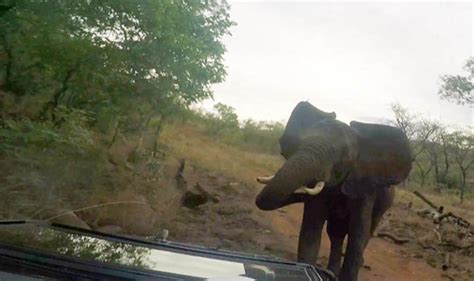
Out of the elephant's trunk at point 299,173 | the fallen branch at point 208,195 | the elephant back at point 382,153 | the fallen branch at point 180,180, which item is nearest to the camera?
the elephant's trunk at point 299,173

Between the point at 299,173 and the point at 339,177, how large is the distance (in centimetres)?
80

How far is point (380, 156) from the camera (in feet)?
23.6

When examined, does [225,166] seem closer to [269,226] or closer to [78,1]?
[269,226]

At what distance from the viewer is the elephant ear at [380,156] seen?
696cm

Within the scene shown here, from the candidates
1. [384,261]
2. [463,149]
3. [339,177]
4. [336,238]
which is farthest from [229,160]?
[339,177]

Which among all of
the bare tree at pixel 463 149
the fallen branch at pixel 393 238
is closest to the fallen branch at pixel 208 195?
the fallen branch at pixel 393 238

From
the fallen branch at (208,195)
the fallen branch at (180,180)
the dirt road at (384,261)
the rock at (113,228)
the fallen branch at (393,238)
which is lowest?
the dirt road at (384,261)

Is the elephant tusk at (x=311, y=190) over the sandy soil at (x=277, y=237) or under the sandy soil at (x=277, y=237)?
over

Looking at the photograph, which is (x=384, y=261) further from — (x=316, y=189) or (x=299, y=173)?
(x=299, y=173)

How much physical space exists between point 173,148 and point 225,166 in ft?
6.94

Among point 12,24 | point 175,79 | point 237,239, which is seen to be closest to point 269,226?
point 237,239

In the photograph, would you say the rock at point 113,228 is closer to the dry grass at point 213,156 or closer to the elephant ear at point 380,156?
the elephant ear at point 380,156

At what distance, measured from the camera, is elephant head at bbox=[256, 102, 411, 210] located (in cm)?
611

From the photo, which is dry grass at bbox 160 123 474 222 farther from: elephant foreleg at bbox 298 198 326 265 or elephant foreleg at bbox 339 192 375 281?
elephant foreleg at bbox 339 192 375 281
